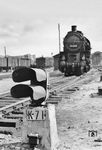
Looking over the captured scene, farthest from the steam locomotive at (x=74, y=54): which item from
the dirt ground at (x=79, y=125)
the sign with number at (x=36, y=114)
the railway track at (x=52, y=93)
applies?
the sign with number at (x=36, y=114)

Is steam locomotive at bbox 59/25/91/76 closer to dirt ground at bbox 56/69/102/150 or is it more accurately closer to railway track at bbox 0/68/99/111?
railway track at bbox 0/68/99/111

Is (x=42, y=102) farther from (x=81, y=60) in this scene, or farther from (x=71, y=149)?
(x=81, y=60)

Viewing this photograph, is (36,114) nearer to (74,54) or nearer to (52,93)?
(52,93)

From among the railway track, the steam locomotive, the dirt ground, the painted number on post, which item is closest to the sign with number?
the painted number on post

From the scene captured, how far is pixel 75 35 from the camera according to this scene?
2997 cm

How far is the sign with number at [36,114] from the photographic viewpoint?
4.89 metres

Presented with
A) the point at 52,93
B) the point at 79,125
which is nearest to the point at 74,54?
the point at 52,93

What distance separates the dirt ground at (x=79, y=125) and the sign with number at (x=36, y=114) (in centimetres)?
76

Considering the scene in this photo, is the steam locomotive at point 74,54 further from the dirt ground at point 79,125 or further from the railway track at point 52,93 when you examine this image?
the dirt ground at point 79,125

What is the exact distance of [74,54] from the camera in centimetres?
2994

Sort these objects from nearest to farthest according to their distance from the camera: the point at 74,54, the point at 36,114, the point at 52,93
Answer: the point at 36,114 < the point at 52,93 < the point at 74,54

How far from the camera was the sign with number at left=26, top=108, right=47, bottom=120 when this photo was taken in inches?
192

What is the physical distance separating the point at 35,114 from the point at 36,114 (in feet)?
0.08

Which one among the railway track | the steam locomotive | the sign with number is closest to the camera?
the sign with number
